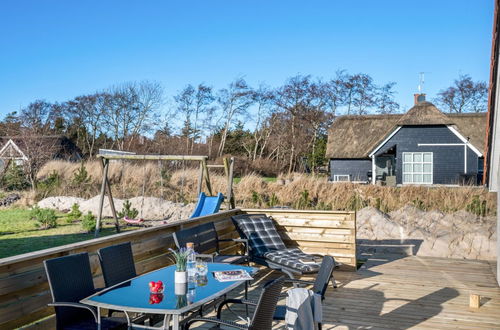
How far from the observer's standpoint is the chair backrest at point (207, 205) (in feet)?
26.8

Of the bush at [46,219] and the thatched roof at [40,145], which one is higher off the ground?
the thatched roof at [40,145]

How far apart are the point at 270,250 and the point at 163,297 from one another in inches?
142

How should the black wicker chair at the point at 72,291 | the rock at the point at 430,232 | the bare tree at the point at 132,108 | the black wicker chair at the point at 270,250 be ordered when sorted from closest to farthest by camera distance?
the black wicker chair at the point at 72,291 < the black wicker chair at the point at 270,250 < the rock at the point at 430,232 < the bare tree at the point at 132,108

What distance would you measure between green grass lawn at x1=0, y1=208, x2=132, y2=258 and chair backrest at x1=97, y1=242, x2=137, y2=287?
17.3 ft

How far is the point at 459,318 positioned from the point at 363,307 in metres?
0.99

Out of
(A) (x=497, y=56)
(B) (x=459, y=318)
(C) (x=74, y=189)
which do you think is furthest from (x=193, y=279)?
(C) (x=74, y=189)

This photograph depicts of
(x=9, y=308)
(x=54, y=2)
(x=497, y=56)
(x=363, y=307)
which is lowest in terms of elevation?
(x=363, y=307)

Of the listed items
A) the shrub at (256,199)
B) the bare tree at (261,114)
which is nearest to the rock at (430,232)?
the shrub at (256,199)

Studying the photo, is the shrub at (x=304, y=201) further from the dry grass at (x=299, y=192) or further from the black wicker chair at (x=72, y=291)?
the black wicker chair at (x=72, y=291)

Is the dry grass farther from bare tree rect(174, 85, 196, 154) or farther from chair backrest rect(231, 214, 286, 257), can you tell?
bare tree rect(174, 85, 196, 154)

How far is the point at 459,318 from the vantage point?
4.89m

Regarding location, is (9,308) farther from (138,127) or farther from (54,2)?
(138,127)

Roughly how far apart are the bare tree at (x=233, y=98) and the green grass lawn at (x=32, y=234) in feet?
81.7

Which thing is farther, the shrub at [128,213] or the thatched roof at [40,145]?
the thatched roof at [40,145]
